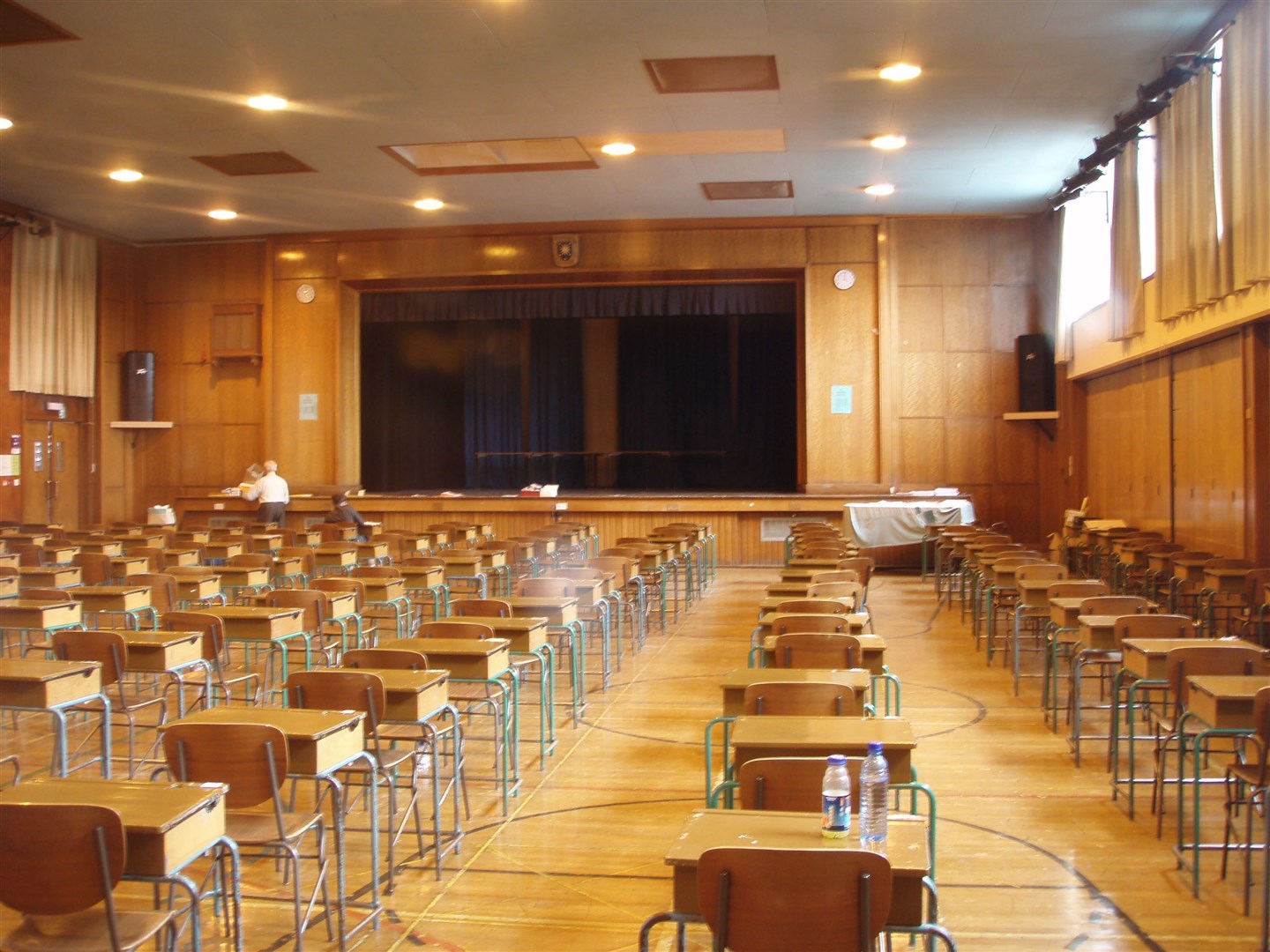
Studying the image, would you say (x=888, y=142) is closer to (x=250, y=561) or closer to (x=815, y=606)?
(x=815, y=606)

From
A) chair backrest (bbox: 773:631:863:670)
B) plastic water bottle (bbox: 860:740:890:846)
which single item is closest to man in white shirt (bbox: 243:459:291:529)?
chair backrest (bbox: 773:631:863:670)

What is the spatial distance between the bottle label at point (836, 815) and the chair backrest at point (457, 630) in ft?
11.4

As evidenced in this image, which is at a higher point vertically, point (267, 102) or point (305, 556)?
point (267, 102)

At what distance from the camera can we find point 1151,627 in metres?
6.22

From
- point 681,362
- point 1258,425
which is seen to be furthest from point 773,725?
point 681,362

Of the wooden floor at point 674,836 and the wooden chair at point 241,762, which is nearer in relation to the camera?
the wooden chair at point 241,762

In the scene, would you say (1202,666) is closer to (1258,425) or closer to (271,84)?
(1258,425)

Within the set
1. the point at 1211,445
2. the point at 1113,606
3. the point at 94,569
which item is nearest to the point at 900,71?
the point at 1211,445

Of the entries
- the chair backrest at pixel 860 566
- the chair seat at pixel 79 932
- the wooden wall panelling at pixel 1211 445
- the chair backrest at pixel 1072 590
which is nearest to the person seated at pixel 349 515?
the chair backrest at pixel 860 566

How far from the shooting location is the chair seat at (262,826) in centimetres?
388

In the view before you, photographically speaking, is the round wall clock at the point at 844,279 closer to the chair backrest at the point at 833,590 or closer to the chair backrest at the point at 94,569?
the chair backrest at the point at 833,590

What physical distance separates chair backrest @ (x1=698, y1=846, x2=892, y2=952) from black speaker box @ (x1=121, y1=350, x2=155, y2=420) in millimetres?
18390

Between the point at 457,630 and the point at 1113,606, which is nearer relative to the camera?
the point at 457,630

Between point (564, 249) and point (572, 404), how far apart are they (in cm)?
514
